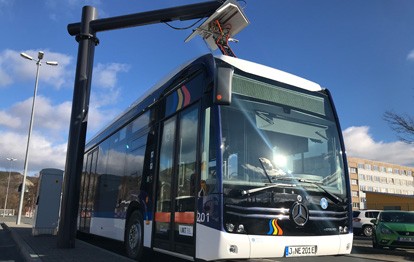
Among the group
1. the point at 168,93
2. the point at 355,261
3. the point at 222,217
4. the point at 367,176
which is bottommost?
the point at 355,261

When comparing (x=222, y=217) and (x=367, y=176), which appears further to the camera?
(x=367, y=176)

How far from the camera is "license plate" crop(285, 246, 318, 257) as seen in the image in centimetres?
537

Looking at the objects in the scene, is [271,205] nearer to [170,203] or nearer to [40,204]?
[170,203]

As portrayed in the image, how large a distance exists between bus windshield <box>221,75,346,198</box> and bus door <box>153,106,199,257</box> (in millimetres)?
689

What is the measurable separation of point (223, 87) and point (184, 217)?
2.07 m

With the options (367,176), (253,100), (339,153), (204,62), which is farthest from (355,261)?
(367,176)

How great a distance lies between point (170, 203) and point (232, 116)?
189 cm

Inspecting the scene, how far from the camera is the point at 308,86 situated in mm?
6660

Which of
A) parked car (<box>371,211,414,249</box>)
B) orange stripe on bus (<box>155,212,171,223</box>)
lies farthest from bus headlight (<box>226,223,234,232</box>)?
parked car (<box>371,211,414,249</box>)

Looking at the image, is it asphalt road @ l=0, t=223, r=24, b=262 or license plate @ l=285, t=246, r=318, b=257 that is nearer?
license plate @ l=285, t=246, r=318, b=257

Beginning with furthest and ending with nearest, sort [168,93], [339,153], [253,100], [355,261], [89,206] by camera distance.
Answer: [89,206]
[355,261]
[168,93]
[339,153]
[253,100]

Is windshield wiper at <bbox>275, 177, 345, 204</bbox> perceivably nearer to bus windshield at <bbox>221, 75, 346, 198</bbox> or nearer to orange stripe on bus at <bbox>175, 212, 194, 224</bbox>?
bus windshield at <bbox>221, 75, 346, 198</bbox>

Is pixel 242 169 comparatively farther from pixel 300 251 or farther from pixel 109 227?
pixel 109 227

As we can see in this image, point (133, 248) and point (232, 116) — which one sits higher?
point (232, 116)
